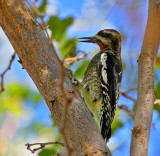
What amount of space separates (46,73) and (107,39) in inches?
83.9

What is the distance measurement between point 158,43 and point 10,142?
377cm

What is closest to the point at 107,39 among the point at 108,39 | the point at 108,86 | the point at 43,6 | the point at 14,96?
the point at 108,39

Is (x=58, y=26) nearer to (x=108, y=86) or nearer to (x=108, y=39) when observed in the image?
(x=108, y=86)

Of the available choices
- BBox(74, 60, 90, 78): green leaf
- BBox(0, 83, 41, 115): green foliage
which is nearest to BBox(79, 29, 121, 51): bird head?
BBox(74, 60, 90, 78): green leaf

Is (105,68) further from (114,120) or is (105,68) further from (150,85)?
(150,85)

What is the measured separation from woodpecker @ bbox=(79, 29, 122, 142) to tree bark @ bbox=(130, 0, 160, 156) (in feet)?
4.08

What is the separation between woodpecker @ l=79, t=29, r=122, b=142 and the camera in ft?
10.8

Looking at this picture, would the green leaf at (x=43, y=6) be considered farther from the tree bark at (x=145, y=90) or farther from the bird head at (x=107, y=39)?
the tree bark at (x=145, y=90)

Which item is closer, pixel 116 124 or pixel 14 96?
pixel 116 124

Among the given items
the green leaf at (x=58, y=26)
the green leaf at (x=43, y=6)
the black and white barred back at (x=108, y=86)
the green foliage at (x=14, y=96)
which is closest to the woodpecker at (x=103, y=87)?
the black and white barred back at (x=108, y=86)

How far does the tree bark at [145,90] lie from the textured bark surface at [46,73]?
23 cm

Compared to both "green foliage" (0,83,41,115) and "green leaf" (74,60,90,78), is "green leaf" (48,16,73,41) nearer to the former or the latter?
"green leaf" (74,60,90,78)

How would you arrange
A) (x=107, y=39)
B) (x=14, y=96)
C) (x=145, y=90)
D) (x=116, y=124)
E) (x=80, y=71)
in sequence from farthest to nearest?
(x=14, y=96) < (x=107, y=39) < (x=80, y=71) < (x=116, y=124) < (x=145, y=90)

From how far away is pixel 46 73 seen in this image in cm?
214
